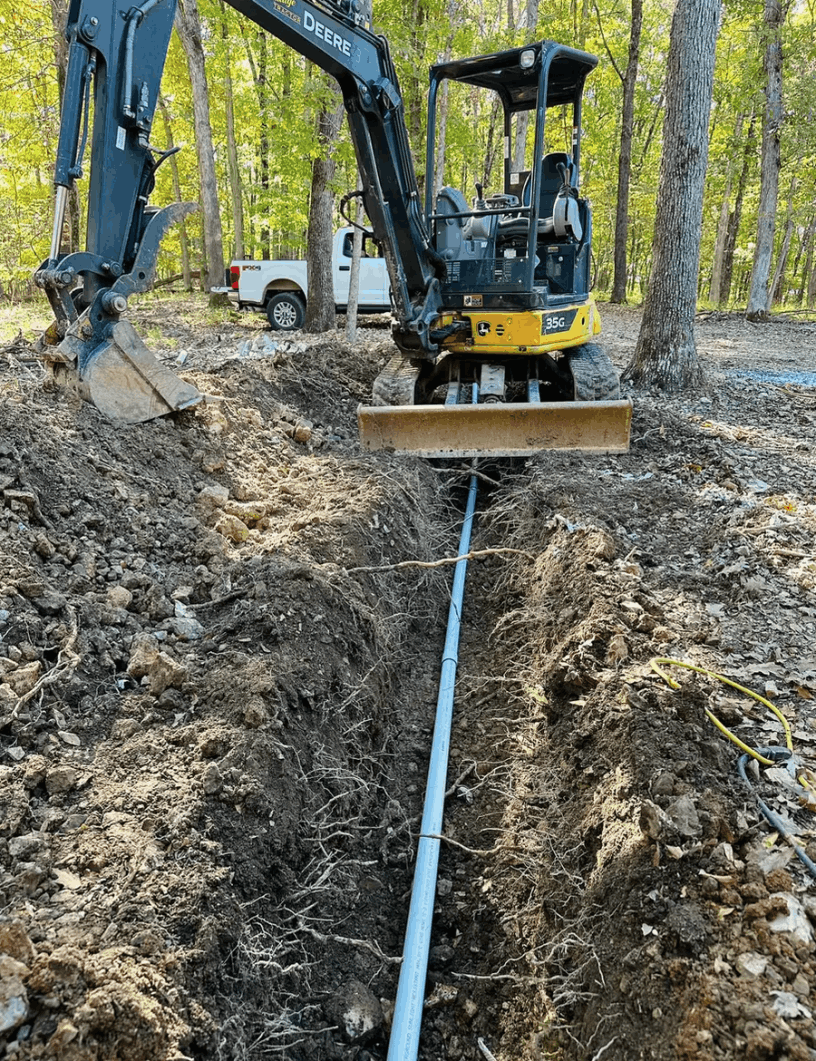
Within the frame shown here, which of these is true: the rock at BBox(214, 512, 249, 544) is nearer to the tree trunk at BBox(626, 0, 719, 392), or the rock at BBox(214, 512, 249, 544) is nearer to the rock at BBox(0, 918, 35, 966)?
the rock at BBox(0, 918, 35, 966)

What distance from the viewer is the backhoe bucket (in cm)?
507

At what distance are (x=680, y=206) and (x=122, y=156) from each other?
594 centimetres

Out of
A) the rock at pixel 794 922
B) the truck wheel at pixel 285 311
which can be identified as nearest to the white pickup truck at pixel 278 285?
the truck wheel at pixel 285 311

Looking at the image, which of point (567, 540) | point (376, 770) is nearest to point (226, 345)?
point (567, 540)

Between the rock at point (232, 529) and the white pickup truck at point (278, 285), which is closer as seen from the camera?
the rock at point (232, 529)

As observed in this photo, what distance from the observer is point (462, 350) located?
7.05 meters

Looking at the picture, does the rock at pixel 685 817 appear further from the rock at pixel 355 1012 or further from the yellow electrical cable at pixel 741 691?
the rock at pixel 355 1012

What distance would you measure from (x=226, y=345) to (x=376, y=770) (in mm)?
8154

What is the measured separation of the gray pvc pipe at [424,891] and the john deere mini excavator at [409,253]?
8.97 ft

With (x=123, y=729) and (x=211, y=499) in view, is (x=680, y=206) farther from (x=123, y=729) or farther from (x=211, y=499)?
(x=123, y=729)

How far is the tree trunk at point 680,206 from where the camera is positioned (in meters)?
7.79

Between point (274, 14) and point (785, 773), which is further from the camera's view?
point (274, 14)

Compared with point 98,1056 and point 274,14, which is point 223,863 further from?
point 274,14

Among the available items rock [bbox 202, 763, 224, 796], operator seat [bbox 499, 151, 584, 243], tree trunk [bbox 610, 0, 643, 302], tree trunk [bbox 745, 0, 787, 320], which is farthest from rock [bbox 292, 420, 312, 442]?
tree trunk [bbox 610, 0, 643, 302]
